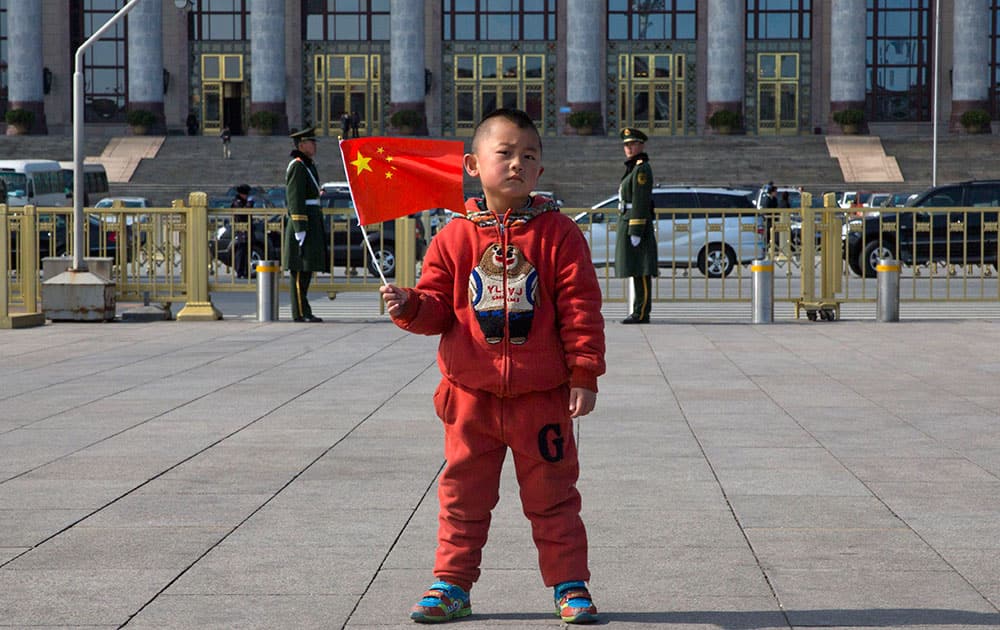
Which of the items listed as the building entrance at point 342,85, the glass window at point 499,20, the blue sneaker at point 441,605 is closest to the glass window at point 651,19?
the glass window at point 499,20

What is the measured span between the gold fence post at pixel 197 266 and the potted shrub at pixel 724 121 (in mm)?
40358

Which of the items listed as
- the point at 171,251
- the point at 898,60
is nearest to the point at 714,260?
the point at 171,251

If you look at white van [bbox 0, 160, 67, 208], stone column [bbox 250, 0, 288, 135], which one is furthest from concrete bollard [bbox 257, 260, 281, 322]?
stone column [bbox 250, 0, 288, 135]

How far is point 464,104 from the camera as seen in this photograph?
6166 cm

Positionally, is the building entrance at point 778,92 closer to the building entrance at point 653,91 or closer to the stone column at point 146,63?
the building entrance at point 653,91

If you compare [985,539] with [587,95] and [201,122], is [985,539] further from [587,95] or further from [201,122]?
[201,122]

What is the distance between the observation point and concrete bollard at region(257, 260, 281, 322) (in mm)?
16828

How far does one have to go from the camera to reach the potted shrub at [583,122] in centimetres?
5634

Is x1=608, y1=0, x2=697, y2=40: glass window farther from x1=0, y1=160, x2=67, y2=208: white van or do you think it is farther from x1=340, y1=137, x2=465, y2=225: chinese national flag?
x1=340, y1=137, x2=465, y2=225: chinese national flag

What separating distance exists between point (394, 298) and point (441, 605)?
2.82 ft

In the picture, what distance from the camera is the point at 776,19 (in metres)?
61.0

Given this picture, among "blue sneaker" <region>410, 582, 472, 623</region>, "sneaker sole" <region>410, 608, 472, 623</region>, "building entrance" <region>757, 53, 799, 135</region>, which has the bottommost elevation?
"sneaker sole" <region>410, 608, 472, 623</region>

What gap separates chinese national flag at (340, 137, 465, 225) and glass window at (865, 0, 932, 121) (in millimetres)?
57903

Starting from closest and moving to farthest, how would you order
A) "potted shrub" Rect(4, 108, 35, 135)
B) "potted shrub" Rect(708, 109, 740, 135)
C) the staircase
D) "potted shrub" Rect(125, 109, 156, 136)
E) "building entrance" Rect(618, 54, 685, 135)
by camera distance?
the staircase → "potted shrub" Rect(708, 109, 740, 135) → "potted shrub" Rect(125, 109, 156, 136) → "potted shrub" Rect(4, 108, 35, 135) → "building entrance" Rect(618, 54, 685, 135)
